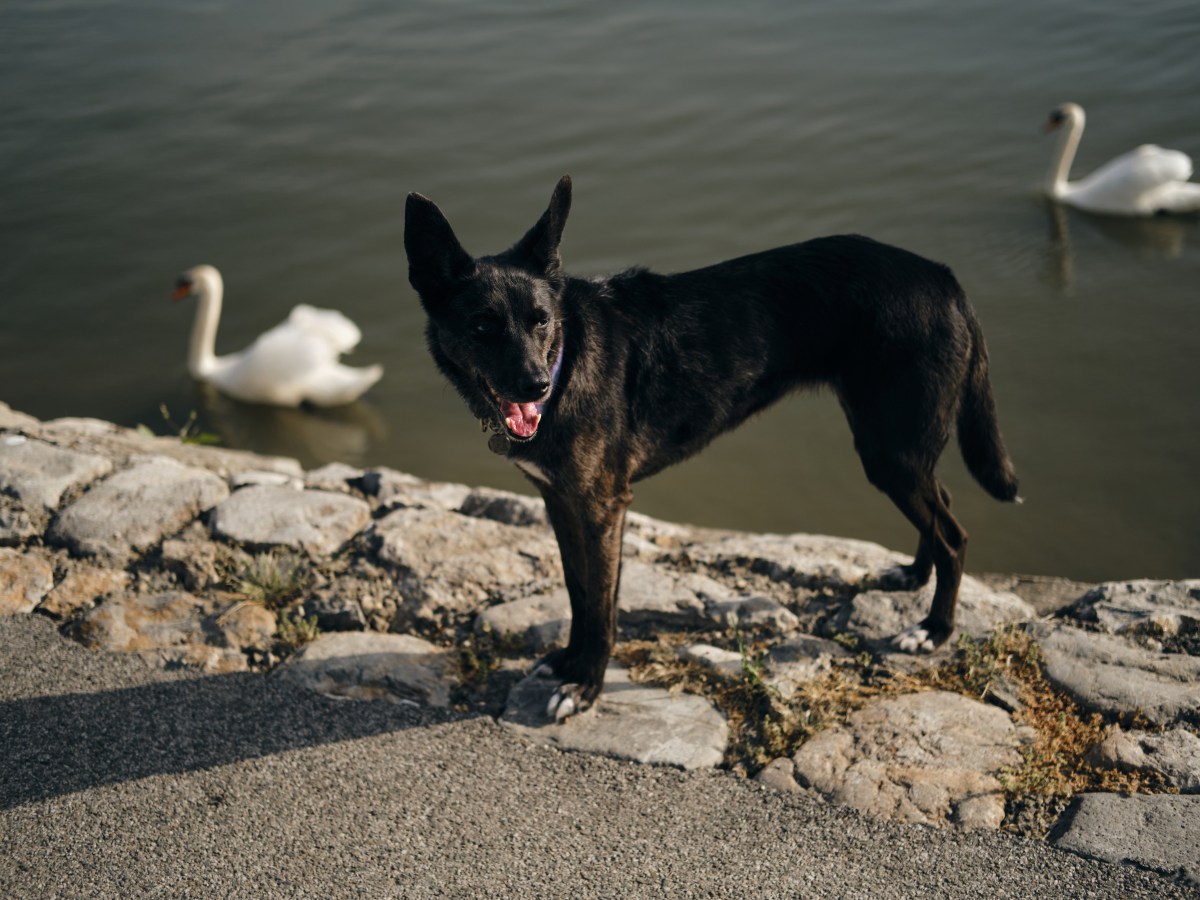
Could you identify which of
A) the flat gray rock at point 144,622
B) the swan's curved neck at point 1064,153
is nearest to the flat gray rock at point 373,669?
the flat gray rock at point 144,622

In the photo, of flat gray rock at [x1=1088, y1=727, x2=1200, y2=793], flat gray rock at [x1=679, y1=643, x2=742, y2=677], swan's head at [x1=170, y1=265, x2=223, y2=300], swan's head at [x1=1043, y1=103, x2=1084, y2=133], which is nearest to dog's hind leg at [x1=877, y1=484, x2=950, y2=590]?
flat gray rock at [x1=679, y1=643, x2=742, y2=677]

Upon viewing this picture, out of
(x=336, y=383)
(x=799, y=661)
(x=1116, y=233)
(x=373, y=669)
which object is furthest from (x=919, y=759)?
(x=1116, y=233)

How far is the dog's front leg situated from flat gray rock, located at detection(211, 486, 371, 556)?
4.41 ft

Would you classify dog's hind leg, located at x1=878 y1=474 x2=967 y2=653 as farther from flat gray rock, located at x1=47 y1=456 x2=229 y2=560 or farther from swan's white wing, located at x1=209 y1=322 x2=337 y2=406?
swan's white wing, located at x1=209 y1=322 x2=337 y2=406

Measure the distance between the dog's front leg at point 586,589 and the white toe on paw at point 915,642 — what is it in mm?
1102

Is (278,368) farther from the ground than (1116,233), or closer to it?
closer to it

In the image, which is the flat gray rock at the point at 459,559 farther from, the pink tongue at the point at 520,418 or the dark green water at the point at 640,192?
the dark green water at the point at 640,192

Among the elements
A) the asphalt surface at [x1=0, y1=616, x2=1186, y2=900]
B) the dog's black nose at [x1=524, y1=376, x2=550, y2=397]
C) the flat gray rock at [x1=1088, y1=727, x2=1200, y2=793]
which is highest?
the dog's black nose at [x1=524, y1=376, x2=550, y2=397]

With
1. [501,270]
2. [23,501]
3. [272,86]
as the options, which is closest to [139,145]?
[272,86]

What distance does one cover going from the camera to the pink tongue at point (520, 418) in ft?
11.5

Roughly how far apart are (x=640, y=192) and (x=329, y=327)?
12.0 feet

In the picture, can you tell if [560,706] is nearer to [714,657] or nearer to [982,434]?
[714,657]

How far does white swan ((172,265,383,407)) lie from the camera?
319 inches

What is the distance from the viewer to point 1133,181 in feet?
30.8
